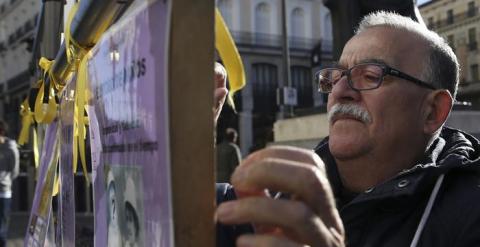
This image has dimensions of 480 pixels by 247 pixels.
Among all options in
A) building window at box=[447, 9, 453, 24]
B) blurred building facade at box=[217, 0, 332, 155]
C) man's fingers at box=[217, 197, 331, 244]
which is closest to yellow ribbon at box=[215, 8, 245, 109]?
man's fingers at box=[217, 197, 331, 244]

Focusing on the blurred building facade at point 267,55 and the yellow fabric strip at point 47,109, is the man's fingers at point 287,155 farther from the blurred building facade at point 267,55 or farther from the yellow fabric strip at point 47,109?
the blurred building facade at point 267,55

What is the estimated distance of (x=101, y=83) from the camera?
3.27 ft

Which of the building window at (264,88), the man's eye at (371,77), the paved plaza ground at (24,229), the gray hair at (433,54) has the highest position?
the building window at (264,88)

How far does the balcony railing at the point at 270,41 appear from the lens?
30.1m

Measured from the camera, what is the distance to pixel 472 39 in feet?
131

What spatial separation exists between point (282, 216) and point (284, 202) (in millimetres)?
14

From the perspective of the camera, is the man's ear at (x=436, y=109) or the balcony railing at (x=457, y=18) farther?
the balcony railing at (x=457, y=18)

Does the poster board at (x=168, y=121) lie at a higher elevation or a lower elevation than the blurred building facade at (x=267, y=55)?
lower

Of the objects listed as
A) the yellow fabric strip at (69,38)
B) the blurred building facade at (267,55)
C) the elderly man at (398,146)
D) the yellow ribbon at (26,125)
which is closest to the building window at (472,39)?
the blurred building facade at (267,55)

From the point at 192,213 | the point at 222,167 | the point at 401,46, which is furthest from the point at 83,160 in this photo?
the point at 222,167

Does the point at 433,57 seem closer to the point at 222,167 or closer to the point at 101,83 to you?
the point at 101,83

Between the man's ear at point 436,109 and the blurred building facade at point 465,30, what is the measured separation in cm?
3604

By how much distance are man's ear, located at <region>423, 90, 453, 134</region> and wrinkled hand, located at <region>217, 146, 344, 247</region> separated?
3.37 ft

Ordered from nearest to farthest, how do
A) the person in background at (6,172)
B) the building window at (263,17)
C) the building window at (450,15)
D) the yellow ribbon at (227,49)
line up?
1. the yellow ribbon at (227,49)
2. the person in background at (6,172)
3. the building window at (263,17)
4. the building window at (450,15)
